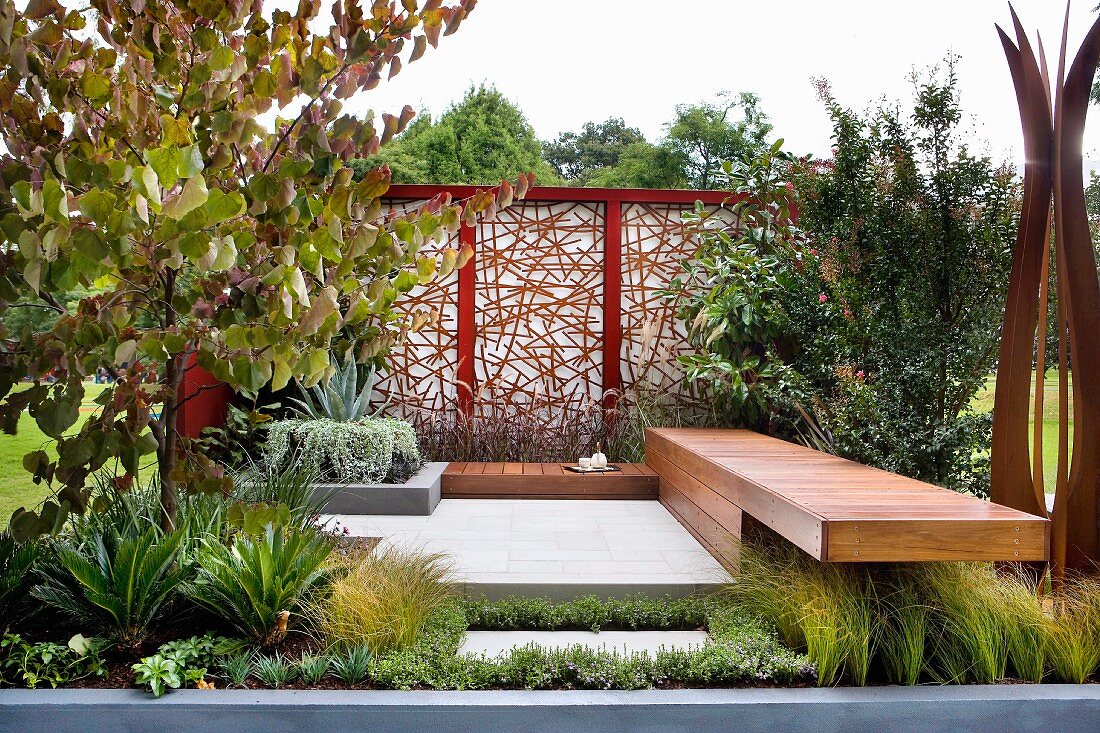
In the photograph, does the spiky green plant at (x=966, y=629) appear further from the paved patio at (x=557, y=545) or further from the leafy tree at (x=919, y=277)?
the leafy tree at (x=919, y=277)

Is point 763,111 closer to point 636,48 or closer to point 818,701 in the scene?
point 636,48

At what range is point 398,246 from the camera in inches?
97.4

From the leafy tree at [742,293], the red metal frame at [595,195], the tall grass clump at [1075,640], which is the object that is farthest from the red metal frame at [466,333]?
the tall grass clump at [1075,640]

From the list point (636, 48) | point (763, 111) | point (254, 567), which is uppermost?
point (636, 48)

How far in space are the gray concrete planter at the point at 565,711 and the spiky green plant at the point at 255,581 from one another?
319mm

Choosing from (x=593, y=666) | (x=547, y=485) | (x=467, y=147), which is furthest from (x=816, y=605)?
(x=467, y=147)

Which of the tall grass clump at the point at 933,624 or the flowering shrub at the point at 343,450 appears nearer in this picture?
the tall grass clump at the point at 933,624

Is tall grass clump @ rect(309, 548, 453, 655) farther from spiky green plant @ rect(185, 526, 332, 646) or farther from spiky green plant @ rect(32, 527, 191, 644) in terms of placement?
spiky green plant @ rect(32, 527, 191, 644)

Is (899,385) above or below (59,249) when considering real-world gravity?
below

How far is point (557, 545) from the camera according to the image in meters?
5.03

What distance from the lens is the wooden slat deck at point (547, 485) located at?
270 inches

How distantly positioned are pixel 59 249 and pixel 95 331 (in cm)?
31

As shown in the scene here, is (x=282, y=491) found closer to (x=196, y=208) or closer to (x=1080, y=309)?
(x=196, y=208)

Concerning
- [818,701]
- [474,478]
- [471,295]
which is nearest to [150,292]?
[818,701]
